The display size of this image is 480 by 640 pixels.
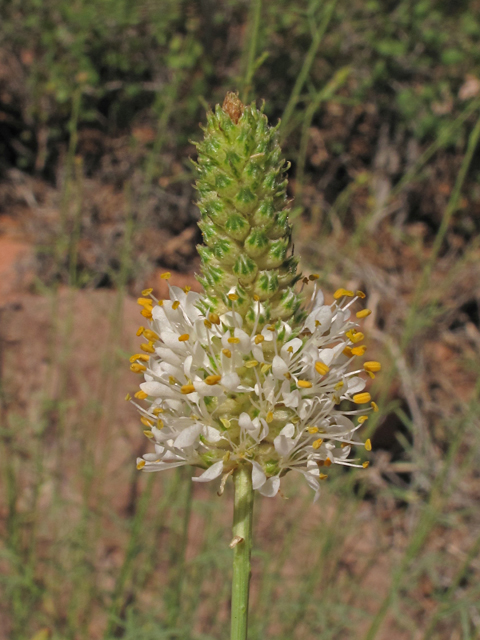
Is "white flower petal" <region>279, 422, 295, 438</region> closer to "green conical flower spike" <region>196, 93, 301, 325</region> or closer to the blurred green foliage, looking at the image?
"green conical flower spike" <region>196, 93, 301, 325</region>

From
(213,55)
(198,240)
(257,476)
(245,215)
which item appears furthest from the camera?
(198,240)

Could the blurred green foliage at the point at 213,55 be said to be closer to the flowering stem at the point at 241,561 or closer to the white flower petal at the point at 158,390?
the white flower petal at the point at 158,390

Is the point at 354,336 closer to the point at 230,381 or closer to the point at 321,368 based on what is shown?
the point at 321,368

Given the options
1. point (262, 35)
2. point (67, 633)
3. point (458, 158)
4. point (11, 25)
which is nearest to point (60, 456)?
point (67, 633)

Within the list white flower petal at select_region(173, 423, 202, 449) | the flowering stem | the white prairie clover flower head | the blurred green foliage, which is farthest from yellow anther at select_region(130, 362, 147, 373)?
the blurred green foliage

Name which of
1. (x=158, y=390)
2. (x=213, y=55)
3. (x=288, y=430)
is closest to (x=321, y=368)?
(x=288, y=430)

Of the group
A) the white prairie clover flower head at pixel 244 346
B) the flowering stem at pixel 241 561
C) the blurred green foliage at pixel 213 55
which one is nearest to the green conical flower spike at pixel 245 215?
the white prairie clover flower head at pixel 244 346

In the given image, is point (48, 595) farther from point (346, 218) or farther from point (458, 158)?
point (458, 158)
